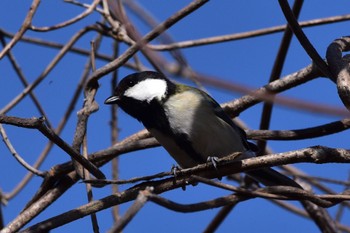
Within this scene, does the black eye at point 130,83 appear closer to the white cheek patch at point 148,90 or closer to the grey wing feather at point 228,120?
the white cheek patch at point 148,90

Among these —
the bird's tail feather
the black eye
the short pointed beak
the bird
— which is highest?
the black eye

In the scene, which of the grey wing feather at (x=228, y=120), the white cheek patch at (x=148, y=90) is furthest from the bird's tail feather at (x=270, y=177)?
the white cheek patch at (x=148, y=90)

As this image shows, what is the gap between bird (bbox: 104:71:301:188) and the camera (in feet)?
7.91

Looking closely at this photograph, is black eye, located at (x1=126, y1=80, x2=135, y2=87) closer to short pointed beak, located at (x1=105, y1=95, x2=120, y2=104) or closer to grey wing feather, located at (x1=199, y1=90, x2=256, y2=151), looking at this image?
short pointed beak, located at (x1=105, y1=95, x2=120, y2=104)

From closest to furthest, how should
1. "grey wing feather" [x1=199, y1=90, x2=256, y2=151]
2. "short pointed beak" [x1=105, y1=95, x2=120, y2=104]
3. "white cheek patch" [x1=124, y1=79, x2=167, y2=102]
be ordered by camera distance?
"grey wing feather" [x1=199, y1=90, x2=256, y2=151], "white cheek patch" [x1=124, y1=79, x2=167, y2=102], "short pointed beak" [x1=105, y1=95, x2=120, y2=104]

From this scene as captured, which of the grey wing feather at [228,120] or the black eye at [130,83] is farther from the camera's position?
the black eye at [130,83]

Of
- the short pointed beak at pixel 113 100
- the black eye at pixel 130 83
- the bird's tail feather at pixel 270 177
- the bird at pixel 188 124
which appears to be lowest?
the bird's tail feather at pixel 270 177

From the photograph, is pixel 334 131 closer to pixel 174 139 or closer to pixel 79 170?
pixel 174 139

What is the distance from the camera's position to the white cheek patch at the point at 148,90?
258 centimetres

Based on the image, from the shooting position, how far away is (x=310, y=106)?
2.02ft

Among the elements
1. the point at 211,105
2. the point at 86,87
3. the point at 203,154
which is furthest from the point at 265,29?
the point at 86,87

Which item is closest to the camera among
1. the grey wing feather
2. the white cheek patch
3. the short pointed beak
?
the grey wing feather

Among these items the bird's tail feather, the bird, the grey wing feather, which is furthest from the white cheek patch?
the bird's tail feather

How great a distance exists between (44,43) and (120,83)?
61 centimetres
